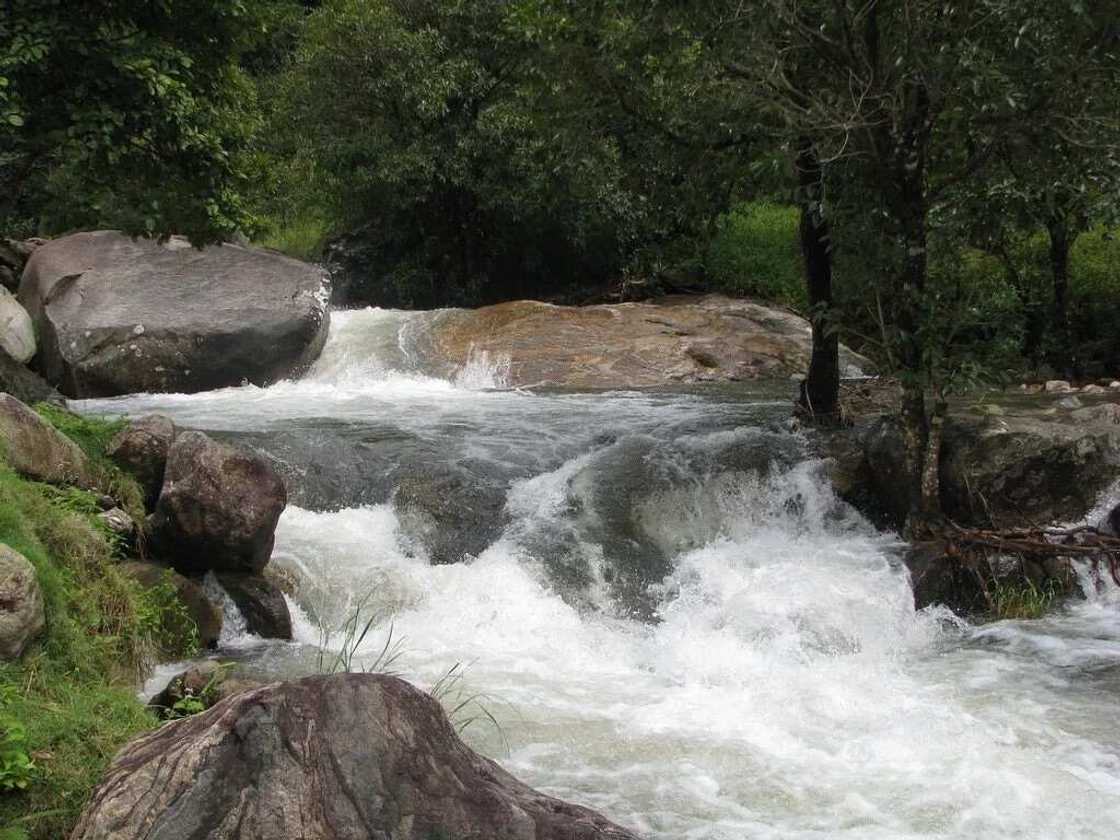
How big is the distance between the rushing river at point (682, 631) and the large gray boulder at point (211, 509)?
532mm

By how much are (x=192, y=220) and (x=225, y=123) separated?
948mm

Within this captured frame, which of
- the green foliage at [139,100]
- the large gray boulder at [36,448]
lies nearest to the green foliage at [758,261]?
the green foliage at [139,100]

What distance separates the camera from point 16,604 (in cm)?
521

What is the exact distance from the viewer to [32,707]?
4902 mm

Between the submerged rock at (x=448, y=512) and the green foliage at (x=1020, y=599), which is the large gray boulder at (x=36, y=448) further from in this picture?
the green foliage at (x=1020, y=599)

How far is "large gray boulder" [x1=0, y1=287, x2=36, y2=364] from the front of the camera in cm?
1486

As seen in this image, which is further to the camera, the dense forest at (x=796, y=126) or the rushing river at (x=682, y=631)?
the dense forest at (x=796, y=126)

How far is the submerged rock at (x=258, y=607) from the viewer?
7930 millimetres

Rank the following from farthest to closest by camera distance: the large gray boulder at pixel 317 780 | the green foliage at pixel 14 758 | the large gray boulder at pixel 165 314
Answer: the large gray boulder at pixel 165 314 → the green foliage at pixel 14 758 → the large gray boulder at pixel 317 780

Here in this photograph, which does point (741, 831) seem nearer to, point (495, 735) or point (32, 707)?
point (495, 735)

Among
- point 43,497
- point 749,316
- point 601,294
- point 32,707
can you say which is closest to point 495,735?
point 32,707

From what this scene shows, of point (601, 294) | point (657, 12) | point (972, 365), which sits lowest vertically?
point (601, 294)

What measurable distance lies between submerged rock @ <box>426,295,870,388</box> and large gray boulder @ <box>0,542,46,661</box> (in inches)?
435

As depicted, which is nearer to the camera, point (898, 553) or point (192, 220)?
point (898, 553)
